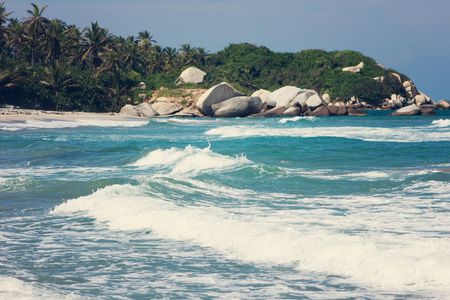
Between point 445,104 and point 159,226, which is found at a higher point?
point 445,104

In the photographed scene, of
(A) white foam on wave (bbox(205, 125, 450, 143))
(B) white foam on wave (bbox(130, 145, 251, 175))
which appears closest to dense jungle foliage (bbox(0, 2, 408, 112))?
(A) white foam on wave (bbox(205, 125, 450, 143))

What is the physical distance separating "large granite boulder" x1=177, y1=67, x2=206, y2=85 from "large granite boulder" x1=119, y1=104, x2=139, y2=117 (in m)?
16.7

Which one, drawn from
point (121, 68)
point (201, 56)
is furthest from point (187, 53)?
point (121, 68)

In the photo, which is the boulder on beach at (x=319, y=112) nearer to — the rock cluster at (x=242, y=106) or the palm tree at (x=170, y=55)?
the rock cluster at (x=242, y=106)

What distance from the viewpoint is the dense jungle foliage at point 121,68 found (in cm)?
4853

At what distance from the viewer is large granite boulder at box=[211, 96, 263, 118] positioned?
56250 mm

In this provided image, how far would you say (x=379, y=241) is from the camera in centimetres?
594

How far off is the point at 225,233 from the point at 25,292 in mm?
2901

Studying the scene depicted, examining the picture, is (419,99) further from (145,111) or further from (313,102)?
(145,111)

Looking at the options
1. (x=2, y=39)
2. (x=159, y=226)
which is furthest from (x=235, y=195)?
(x=2, y=39)

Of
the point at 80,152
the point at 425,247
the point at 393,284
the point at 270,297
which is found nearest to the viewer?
the point at 270,297

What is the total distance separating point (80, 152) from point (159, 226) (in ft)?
38.0

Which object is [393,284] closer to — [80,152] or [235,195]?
[235,195]

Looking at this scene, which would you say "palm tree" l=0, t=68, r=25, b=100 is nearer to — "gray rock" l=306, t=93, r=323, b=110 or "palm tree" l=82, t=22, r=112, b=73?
"palm tree" l=82, t=22, r=112, b=73
